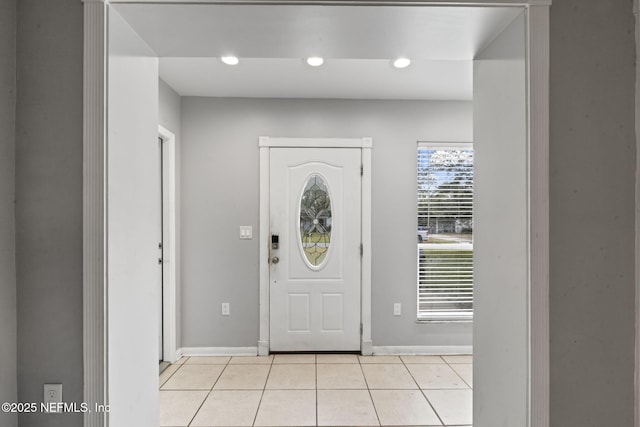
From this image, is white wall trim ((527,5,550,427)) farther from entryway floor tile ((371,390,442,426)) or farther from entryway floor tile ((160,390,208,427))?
entryway floor tile ((160,390,208,427))

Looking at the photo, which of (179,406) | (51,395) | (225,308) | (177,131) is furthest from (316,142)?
(51,395)

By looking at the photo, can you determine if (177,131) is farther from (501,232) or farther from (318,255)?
(501,232)

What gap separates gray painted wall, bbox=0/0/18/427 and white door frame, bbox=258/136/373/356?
2157 millimetres

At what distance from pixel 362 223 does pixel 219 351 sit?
5.94 feet

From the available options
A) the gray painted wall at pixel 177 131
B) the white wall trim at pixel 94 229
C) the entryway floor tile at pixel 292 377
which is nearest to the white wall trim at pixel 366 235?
the entryway floor tile at pixel 292 377

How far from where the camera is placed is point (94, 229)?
114 cm

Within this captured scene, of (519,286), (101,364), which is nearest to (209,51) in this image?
(101,364)

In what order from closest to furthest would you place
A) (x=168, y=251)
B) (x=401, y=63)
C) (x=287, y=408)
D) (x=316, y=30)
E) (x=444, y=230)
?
(x=316, y=30)
(x=287, y=408)
(x=401, y=63)
(x=168, y=251)
(x=444, y=230)

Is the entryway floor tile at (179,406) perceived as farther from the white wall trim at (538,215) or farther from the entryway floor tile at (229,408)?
the white wall trim at (538,215)

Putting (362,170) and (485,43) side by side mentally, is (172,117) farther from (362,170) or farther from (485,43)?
(485,43)

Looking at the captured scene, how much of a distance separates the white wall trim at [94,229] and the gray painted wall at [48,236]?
4cm

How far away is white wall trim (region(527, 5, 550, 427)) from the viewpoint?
3.73 feet

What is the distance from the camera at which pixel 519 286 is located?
1.19m

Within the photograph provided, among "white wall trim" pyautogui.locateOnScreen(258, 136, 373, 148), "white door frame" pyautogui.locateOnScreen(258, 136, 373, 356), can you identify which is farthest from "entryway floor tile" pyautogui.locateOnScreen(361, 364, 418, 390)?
"white wall trim" pyautogui.locateOnScreen(258, 136, 373, 148)
